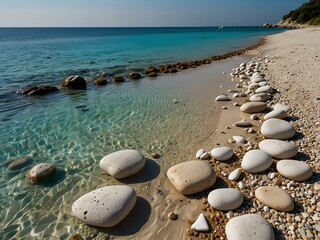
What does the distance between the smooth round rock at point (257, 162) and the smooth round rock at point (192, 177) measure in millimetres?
867

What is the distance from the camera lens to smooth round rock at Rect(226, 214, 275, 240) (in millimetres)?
3424

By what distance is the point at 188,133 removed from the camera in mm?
7336

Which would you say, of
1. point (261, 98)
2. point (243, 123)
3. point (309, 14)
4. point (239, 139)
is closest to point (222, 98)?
point (261, 98)

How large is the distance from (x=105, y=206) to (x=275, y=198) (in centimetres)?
312

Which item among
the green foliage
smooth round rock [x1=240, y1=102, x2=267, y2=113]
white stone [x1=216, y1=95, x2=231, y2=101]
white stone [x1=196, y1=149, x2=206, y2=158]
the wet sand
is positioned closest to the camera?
the wet sand

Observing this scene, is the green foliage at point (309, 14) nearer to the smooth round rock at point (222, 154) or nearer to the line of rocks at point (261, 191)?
the line of rocks at point (261, 191)

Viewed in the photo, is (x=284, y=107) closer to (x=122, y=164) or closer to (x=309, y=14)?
(x=122, y=164)

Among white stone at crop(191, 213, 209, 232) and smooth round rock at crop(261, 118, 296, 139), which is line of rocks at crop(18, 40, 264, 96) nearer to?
smooth round rock at crop(261, 118, 296, 139)

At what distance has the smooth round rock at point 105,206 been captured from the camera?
4.00 meters

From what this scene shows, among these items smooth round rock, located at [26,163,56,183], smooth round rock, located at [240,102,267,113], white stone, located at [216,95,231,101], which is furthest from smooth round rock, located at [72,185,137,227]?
white stone, located at [216,95,231,101]

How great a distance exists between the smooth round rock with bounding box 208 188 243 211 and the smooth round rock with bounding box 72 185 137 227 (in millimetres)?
1523

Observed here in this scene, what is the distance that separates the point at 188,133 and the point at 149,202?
3.21 metres

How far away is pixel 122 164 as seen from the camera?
5375 millimetres

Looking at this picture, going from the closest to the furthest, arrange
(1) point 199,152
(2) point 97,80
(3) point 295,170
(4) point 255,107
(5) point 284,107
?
1. (3) point 295,170
2. (1) point 199,152
3. (5) point 284,107
4. (4) point 255,107
5. (2) point 97,80
